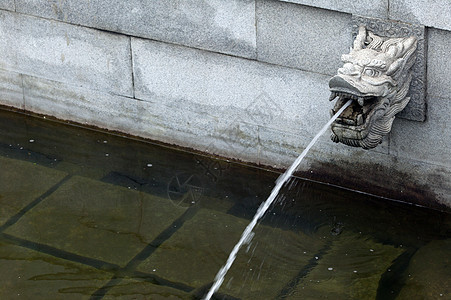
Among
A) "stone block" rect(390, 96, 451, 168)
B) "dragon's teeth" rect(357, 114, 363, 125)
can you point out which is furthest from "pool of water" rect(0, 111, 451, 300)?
"dragon's teeth" rect(357, 114, 363, 125)

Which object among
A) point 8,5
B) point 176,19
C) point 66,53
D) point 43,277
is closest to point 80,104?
point 66,53

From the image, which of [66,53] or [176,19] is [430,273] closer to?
[176,19]

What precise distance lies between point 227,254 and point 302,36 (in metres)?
2.09

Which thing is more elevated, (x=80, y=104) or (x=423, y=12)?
(x=423, y=12)

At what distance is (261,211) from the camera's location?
26.8ft

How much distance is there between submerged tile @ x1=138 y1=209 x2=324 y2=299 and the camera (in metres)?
7.22

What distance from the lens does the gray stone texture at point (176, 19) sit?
27.0ft

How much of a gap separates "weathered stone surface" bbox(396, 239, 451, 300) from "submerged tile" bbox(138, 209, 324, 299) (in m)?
0.85

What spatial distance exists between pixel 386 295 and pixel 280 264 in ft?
3.12

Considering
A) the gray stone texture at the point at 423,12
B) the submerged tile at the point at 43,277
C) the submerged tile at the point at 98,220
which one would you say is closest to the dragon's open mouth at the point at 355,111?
the gray stone texture at the point at 423,12

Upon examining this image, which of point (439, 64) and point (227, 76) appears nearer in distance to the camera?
point (439, 64)

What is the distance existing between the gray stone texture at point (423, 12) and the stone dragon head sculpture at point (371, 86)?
0.18m

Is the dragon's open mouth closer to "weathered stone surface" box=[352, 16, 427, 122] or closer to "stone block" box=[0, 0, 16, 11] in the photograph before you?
"weathered stone surface" box=[352, 16, 427, 122]

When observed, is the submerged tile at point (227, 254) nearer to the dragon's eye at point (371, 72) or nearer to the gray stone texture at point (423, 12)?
the dragon's eye at point (371, 72)
